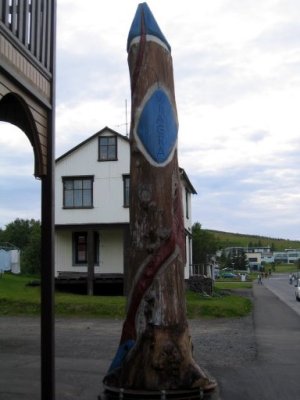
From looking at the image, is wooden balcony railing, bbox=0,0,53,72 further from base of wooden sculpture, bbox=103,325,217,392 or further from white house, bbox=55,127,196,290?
white house, bbox=55,127,196,290

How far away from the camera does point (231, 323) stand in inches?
834

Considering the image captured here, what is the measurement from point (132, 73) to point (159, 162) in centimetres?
135

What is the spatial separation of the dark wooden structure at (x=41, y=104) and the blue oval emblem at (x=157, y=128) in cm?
123

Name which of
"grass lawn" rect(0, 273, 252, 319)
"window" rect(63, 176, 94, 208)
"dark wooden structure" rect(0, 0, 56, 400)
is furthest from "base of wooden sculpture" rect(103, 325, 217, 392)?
"window" rect(63, 176, 94, 208)

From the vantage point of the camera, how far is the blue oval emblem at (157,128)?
26.2ft

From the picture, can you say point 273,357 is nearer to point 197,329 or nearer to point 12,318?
point 197,329

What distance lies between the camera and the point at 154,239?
7.75 meters

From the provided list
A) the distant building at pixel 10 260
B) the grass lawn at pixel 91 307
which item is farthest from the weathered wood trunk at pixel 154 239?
the distant building at pixel 10 260

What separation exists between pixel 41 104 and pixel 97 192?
22923mm

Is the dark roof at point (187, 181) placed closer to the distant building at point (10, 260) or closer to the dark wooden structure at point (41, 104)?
the distant building at point (10, 260)

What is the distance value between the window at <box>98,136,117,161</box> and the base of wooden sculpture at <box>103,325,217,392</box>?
76.6 feet

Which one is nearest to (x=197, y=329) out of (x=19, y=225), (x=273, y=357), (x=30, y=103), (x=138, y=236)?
(x=273, y=357)

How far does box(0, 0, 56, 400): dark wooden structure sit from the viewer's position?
683 centimetres

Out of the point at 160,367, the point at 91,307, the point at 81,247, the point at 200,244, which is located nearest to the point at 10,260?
the point at 81,247
